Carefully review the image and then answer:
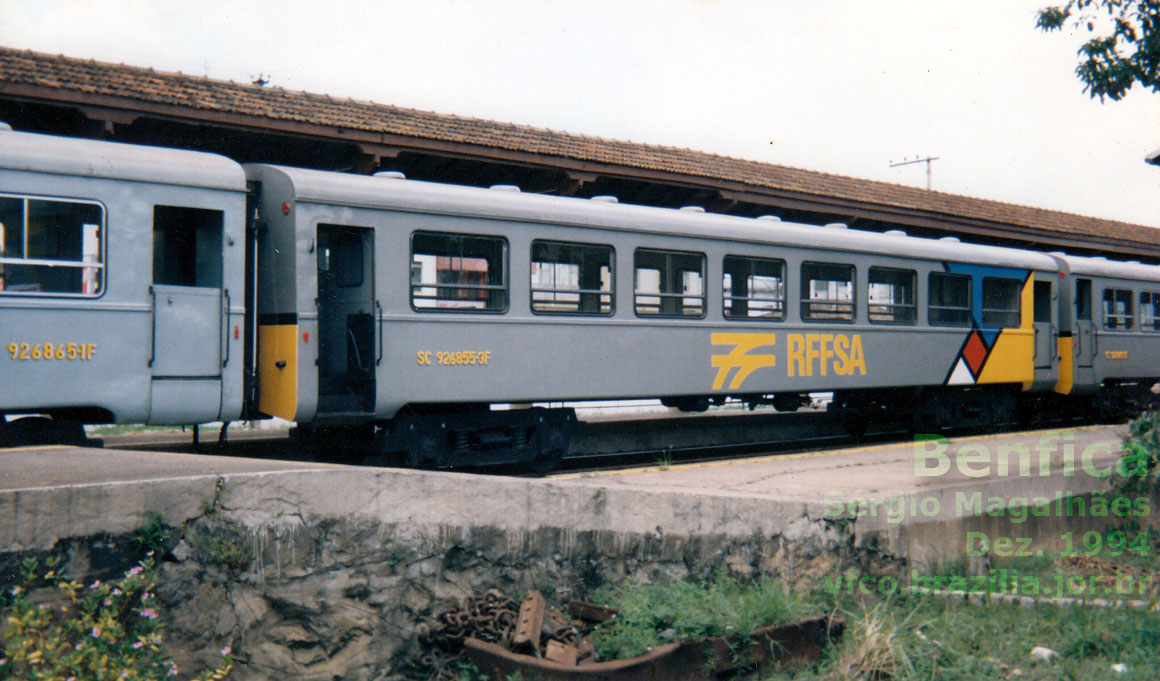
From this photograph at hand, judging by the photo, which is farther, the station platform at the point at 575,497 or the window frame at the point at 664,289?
the window frame at the point at 664,289

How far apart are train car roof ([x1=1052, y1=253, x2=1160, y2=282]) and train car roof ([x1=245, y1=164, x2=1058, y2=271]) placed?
3239 millimetres

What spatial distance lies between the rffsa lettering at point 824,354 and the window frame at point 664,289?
138cm

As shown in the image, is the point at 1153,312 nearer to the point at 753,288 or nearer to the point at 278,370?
the point at 753,288

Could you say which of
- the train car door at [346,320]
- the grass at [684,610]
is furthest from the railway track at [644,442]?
the grass at [684,610]

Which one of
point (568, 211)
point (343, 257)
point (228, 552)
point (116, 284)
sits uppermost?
point (568, 211)

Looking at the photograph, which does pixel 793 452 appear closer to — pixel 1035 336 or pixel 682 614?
pixel 1035 336

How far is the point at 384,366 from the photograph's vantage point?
7.98 m

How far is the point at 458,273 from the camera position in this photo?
8469mm

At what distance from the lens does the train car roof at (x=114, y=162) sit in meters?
6.67

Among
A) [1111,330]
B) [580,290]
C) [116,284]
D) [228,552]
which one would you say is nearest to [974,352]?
[1111,330]

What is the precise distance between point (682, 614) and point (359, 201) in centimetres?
454

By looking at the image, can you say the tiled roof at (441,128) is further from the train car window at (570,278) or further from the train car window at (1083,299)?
the train car window at (570,278)

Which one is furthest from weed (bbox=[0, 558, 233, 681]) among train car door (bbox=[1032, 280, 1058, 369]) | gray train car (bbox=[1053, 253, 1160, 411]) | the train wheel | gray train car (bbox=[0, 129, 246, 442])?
gray train car (bbox=[1053, 253, 1160, 411])

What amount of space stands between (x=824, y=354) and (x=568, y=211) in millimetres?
4014
